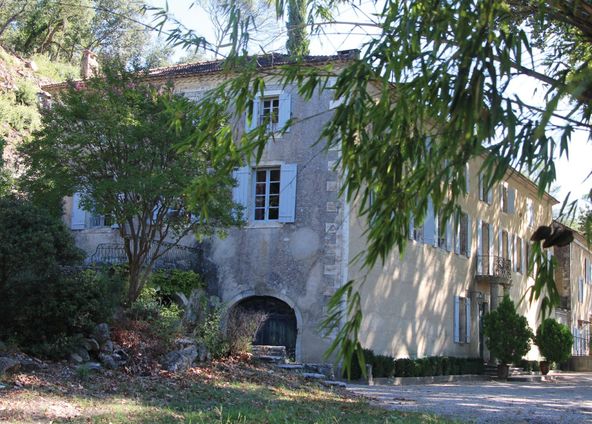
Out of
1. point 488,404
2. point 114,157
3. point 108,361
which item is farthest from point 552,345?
point 108,361

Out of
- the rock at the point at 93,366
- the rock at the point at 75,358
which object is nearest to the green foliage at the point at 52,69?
the rock at the point at 75,358

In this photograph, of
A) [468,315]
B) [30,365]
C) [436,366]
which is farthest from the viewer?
[468,315]

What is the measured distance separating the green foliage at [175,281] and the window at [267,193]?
6.99ft

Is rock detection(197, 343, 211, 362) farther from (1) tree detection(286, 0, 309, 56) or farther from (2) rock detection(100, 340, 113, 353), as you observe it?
(1) tree detection(286, 0, 309, 56)

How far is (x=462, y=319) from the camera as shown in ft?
84.6

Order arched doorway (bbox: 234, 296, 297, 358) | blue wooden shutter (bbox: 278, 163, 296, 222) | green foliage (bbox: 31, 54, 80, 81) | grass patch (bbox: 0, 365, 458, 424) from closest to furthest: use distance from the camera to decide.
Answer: grass patch (bbox: 0, 365, 458, 424) < arched doorway (bbox: 234, 296, 297, 358) < blue wooden shutter (bbox: 278, 163, 296, 222) < green foliage (bbox: 31, 54, 80, 81)

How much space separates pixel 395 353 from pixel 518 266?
1307 centimetres

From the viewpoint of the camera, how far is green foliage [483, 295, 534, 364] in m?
24.3

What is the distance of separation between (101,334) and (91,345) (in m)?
0.29

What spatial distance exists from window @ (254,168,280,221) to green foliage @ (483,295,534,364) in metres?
9.44

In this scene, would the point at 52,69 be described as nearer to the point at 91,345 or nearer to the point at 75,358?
the point at 91,345

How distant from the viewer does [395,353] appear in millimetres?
20234

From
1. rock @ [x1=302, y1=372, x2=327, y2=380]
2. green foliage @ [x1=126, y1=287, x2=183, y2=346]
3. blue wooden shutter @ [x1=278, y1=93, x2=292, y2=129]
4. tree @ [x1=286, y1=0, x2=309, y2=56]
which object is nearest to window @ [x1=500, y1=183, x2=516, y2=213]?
blue wooden shutter @ [x1=278, y1=93, x2=292, y2=129]

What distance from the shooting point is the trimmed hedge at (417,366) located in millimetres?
17969
